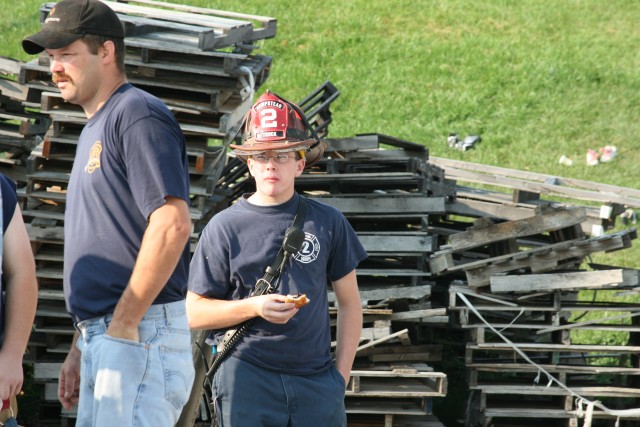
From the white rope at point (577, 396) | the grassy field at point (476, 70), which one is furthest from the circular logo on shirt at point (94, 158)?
Answer: the grassy field at point (476, 70)

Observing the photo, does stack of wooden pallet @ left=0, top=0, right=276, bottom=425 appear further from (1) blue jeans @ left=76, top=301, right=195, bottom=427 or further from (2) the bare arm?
(1) blue jeans @ left=76, top=301, right=195, bottom=427

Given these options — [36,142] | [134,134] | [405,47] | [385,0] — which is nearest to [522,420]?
[36,142]

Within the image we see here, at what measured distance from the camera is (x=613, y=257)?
12.0 m

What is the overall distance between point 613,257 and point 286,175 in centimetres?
901

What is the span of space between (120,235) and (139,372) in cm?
45

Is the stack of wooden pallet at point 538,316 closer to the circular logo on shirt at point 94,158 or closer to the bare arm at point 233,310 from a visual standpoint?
the bare arm at point 233,310

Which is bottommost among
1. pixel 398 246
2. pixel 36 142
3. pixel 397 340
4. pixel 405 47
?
pixel 397 340

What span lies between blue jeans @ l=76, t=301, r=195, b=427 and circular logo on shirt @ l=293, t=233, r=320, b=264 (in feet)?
1.67

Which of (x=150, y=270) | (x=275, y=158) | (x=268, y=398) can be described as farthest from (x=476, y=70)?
(x=150, y=270)

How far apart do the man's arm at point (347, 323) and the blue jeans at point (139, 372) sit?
71 centimetres

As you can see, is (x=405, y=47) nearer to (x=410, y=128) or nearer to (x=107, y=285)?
(x=410, y=128)

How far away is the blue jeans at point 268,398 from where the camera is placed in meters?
3.64

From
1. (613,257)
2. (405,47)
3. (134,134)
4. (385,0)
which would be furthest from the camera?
(385,0)

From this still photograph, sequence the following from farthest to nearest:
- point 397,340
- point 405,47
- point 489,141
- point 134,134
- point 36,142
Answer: point 405,47, point 489,141, point 36,142, point 397,340, point 134,134
